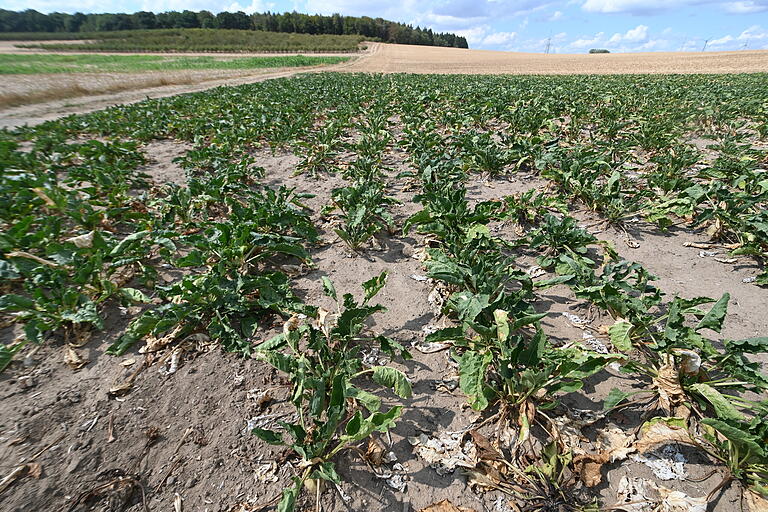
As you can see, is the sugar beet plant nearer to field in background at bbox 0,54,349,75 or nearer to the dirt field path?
the dirt field path

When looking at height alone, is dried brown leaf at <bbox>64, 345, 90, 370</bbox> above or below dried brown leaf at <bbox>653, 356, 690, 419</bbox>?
below

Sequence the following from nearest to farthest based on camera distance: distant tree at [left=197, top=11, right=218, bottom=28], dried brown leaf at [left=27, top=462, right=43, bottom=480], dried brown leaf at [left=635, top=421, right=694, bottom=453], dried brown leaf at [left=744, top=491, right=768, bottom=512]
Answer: dried brown leaf at [left=744, top=491, right=768, bottom=512], dried brown leaf at [left=27, top=462, right=43, bottom=480], dried brown leaf at [left=635, top=421, right=694, bottom=453], distant tree at [left=197, top=11, right=218, bottom=28]

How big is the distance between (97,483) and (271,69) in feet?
167

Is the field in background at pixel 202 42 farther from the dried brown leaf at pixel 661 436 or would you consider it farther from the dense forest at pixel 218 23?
the dried brown leaf at pixel 661 436

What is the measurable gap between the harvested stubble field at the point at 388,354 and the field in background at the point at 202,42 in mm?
78418

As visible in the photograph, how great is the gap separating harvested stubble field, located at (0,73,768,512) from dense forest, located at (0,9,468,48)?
4298 inches

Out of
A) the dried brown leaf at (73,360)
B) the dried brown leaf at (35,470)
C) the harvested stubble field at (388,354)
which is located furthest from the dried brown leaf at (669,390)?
the dried brown leaf at (73,360)

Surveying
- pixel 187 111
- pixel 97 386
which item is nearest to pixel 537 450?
pixel 97 386

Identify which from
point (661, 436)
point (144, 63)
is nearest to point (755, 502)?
point (661, 436)

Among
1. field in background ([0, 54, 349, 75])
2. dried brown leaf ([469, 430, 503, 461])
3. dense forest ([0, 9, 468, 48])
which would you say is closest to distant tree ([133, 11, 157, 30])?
dense forest ([0, 9, 468, 48])

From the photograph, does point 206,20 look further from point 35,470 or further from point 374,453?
point 374,453

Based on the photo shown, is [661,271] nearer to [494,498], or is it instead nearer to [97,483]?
[494,498]

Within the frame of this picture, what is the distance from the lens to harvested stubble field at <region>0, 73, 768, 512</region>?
206cm

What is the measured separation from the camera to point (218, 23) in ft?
319
